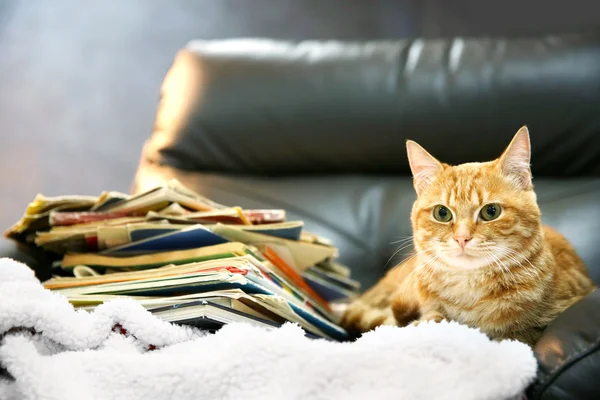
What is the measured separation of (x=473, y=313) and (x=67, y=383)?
599 millimetres

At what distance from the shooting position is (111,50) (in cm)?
216

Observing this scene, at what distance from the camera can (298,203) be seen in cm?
164

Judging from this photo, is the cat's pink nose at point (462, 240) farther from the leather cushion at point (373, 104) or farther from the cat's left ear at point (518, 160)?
the leather cushion at point (373, 104)

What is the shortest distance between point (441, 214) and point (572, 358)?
310mm

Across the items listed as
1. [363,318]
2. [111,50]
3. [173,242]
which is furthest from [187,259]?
[111,50]

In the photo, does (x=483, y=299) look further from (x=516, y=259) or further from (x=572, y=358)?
(x=572, y=358)

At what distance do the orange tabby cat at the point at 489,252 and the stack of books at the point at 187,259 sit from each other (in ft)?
0.86

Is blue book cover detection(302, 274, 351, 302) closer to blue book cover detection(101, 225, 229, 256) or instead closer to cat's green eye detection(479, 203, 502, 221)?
blue book cover detection(101, 225, 229, 256)

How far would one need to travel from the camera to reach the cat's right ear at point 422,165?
104cm

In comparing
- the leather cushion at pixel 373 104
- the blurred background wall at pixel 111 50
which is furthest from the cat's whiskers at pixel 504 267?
the blurred background wall at pixel 111 50

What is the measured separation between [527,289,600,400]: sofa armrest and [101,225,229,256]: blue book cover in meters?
0.62

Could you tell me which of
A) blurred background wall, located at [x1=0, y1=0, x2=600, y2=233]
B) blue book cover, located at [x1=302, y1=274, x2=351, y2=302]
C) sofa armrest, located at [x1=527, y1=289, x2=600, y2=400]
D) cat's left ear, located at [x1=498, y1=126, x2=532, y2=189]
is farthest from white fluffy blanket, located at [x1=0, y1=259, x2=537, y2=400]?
blurred background wall, located at [x1=0, y1=0, x2=600, y2=233]

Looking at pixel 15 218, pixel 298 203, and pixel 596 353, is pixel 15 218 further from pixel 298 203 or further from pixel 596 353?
pixel 596 353

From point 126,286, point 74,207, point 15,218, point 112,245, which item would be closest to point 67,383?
point 126,286
